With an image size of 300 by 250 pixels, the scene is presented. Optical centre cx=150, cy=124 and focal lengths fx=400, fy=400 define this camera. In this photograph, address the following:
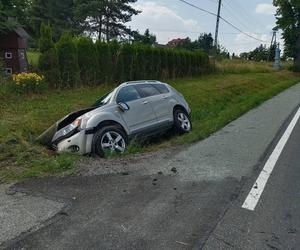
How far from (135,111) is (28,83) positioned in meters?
7.01

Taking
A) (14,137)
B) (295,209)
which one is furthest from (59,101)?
(295,209)

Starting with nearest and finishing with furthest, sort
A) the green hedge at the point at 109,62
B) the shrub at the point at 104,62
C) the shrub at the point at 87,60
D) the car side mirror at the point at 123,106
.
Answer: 1. the car side mirror at the point at 123,106
2. the green hedge at the point at 109,62
3. the shrub at the point at 87,60
4. the shrub at the point at 104,62

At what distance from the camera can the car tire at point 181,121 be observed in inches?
394

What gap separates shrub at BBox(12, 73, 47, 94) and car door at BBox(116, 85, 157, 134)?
6315mm

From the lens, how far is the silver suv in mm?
A: 7695

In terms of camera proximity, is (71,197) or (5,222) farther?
(71,197)

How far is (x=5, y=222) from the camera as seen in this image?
418cm

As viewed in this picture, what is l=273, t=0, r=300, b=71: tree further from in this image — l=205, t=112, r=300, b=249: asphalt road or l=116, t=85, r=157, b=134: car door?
l=205, t=112, r=300, b=249: asphalt road

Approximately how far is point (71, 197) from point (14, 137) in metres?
4.18

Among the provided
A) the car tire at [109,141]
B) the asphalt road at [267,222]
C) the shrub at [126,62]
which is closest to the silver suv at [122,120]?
the car tire at [109,141]

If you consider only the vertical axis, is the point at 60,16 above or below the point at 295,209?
above

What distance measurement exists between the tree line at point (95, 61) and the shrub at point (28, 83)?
1.09 m

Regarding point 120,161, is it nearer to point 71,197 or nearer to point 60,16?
point 71,197

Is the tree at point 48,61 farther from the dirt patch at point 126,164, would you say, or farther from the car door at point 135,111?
the dirt patch at point 126,164
